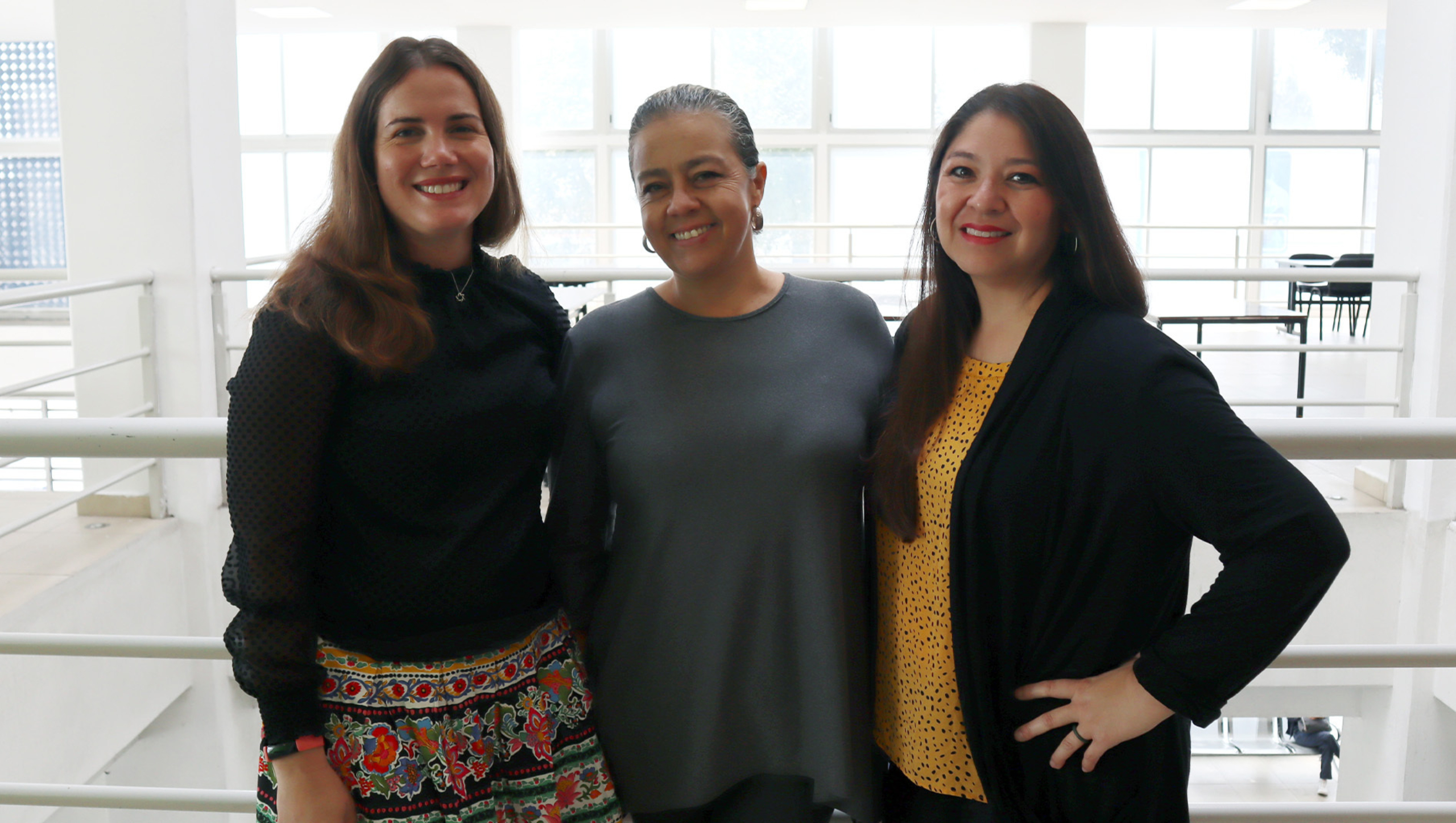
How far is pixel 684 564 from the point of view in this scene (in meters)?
1.13

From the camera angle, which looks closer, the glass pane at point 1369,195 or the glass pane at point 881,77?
the glass pane at point 1369,195

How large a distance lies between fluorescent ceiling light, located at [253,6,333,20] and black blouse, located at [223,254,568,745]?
8.95 meters

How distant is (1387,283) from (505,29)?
805cm

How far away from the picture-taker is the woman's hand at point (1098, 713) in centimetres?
96

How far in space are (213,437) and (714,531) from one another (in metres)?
0.51

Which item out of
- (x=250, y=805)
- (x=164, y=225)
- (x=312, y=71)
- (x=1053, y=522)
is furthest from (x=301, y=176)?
(x=1053, y=522)

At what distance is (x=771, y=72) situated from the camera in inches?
446

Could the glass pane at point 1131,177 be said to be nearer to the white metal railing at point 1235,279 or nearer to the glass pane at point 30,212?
the white metal railing at point 1235,279

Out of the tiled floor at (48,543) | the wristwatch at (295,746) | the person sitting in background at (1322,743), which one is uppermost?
the wristwatch at (295,746)

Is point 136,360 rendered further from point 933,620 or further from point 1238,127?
point 1238,127

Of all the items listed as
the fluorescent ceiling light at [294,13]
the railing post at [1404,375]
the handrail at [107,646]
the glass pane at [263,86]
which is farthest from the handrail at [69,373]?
the glass pane at [263,86]

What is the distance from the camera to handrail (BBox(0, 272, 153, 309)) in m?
3.06

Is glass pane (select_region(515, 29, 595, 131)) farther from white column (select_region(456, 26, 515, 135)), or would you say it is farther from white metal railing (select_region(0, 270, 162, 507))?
white metal railing (select_region(0, 270, 162, 507))

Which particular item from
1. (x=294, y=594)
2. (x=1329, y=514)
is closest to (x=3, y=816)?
(x=294, y=594)
